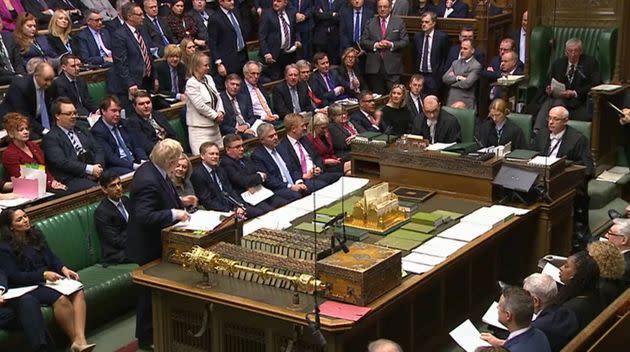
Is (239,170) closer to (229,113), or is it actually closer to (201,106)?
(201,106)

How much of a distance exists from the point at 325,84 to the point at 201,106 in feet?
6.88

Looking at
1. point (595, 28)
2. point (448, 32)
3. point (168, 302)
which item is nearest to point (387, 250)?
point (168, 302)

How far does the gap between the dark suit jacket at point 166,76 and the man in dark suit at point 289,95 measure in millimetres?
884

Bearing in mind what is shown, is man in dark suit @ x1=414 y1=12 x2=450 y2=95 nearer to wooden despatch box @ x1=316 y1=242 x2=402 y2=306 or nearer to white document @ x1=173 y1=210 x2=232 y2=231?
white document @ x1=173 y1=210 x2=232 y2=231

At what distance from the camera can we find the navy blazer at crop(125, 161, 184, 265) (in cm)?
582

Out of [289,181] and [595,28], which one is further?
[595,28]

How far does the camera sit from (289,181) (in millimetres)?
8148

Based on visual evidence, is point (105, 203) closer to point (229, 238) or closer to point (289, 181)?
point (229, 238)

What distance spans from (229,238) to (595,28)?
5451mm

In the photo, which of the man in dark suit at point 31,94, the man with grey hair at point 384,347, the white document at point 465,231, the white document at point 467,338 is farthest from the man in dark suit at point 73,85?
the man with grey hair at point 384,347

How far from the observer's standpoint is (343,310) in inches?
202

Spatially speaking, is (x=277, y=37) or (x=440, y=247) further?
(x=277, y=37)

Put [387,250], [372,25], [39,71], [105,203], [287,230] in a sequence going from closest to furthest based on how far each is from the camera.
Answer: [387,250], [287,230], [105,203], [39,71], [372,25]

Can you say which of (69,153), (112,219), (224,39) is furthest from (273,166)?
(224,39)
